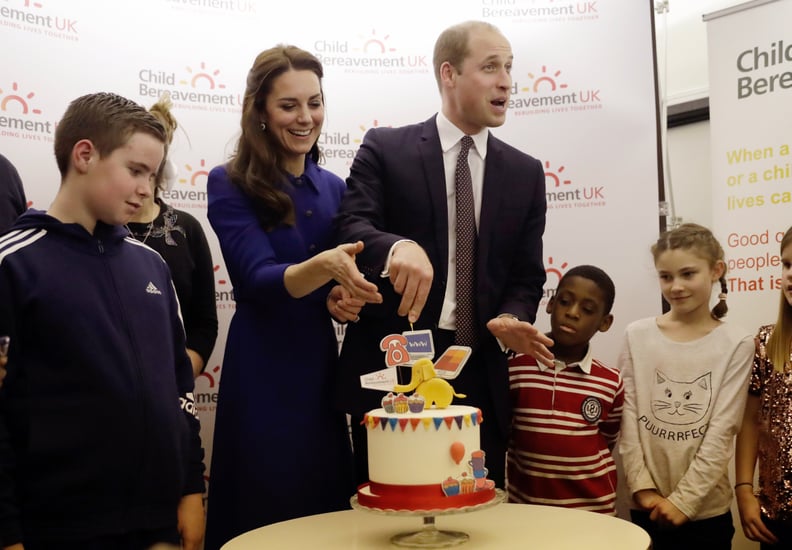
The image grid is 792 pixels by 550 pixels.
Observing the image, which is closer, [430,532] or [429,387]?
[430,532]

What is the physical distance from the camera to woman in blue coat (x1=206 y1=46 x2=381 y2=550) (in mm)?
2434

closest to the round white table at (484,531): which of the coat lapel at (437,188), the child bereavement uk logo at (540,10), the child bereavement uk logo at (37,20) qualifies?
the coat lapel at (437,188)

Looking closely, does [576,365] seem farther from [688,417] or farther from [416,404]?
[416,404]

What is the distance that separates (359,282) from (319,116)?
0.78 m

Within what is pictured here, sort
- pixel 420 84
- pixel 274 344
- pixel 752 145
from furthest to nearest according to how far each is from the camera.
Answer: pixel 420 84 < pixel 752 145 < pixel 274 344

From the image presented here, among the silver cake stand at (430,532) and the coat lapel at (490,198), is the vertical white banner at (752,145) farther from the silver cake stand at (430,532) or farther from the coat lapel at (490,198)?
the silver cake stand at (430,532)

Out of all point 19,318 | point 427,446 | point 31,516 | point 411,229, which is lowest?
point 31,516

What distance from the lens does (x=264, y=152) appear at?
2547 millimetres

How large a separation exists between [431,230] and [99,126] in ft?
3.15

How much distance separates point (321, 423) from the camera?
8.16 feet

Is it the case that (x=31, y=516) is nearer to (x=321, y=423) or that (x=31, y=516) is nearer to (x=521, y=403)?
(x=321, y=423)

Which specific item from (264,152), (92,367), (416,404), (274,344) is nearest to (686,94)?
(264,152)

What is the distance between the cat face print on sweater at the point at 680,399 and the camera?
307 cm

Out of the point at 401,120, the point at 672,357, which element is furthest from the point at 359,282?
the point at 401,120
